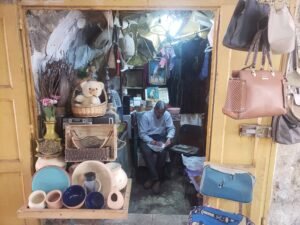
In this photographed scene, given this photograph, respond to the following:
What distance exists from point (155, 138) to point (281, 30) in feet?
8.41

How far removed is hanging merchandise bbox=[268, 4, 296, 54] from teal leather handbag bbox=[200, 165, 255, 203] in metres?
1.09

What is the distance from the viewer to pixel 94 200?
1949 mm

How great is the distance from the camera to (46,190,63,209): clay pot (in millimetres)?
1926

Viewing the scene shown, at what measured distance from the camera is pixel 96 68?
10.8 ft

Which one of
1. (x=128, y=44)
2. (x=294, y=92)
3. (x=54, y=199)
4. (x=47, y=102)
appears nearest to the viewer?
(x=294, y=92)

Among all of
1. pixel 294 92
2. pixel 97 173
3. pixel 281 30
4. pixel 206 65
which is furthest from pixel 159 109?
pixel 281 30

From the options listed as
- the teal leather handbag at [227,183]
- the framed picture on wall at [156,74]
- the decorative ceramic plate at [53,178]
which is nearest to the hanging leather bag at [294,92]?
the teal leather handbag at [227,183]

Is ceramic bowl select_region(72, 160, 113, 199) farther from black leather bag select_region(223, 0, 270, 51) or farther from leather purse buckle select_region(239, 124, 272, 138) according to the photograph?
black leather bag select_region(223, 0, 270, 51)

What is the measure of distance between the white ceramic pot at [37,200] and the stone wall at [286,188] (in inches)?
68.1

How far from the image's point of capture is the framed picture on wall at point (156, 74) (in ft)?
13.9

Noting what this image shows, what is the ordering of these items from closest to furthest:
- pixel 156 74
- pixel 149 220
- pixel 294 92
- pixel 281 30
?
pixel 281 30 → pixel 294 92 → pixel 149 220 → pixel 156 74

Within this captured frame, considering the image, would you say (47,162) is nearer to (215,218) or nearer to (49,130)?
(49,130)

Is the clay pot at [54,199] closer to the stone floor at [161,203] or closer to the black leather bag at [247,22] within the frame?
the stone floor at [161,203]

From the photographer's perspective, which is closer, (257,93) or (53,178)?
(257,93)
